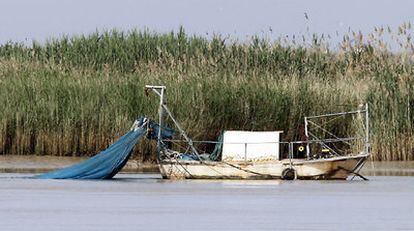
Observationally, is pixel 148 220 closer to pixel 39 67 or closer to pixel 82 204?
pixel 82 204

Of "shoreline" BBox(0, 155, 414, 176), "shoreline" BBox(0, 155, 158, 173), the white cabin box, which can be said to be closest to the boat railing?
"shoreline" BBox(0, 155, 414, 176)

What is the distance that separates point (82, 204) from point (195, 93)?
10.5m

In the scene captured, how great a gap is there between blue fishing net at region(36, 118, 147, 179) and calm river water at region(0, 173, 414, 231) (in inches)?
19.3

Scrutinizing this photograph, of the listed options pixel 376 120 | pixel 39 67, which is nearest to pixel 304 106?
pixel 376 120

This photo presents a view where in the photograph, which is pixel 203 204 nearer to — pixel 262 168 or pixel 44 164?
pixel 262 168

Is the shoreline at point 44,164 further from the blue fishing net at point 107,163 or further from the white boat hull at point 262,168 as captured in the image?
the white boat hull at point 262,168

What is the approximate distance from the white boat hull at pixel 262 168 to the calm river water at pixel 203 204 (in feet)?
1.45

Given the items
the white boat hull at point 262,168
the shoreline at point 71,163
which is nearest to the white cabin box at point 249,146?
the white boat hull at point 262,168

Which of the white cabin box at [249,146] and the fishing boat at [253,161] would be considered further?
the white cabin box at [249,146]

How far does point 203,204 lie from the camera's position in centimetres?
1908

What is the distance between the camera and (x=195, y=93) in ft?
95.6

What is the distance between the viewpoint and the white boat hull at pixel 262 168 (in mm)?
25219

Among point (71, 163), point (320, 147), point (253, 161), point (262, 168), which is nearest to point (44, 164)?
point (71, 163)

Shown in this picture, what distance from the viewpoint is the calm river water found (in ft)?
53.5
